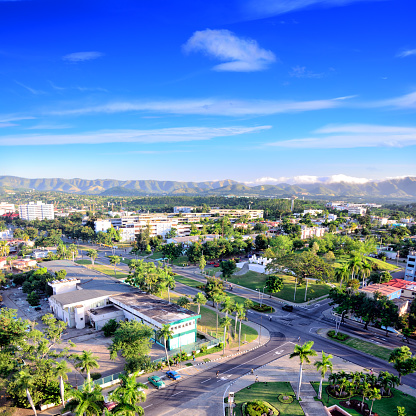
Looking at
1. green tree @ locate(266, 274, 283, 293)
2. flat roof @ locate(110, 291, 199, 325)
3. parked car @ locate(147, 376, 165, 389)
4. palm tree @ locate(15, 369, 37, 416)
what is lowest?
parked car @ locate(147, 376, 165, 389)

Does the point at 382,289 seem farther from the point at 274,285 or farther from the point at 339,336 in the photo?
the point at 274,285

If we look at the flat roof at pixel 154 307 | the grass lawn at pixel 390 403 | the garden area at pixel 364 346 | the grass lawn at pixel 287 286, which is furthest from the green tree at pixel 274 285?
the grass lawn at pixel 390 403

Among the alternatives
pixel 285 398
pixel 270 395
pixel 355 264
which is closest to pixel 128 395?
→ pixel 270 395

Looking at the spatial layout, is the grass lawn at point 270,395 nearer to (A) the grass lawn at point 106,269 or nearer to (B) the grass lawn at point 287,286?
(B) the grass lawn at point 287,286

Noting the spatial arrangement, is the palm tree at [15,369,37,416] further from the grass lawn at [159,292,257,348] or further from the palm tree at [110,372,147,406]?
the grass lawn at [159,292,257,348]

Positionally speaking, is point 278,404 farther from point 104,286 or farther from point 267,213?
point 267,213

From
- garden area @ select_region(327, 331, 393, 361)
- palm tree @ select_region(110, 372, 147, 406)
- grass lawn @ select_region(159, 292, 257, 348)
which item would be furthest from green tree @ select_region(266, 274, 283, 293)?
palm tree @ select_region(110, 372, 147, 406)
